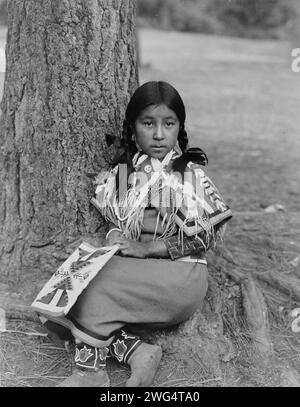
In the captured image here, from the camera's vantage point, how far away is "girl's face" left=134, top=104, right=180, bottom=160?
2.76 m

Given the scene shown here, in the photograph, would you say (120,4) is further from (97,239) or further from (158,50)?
(158,50)

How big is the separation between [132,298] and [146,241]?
33 centimetres

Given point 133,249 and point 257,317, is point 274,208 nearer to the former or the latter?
point 257,317

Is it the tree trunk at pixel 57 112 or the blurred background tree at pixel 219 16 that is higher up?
the blurred background tree at pixel 219 16

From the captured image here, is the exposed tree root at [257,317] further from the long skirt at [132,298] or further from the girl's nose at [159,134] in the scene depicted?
the girl's nose at [159,134]

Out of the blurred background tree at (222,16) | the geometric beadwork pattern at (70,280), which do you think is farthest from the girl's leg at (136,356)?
the blurred background tree at (222,16)

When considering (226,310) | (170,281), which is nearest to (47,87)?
(170,281)

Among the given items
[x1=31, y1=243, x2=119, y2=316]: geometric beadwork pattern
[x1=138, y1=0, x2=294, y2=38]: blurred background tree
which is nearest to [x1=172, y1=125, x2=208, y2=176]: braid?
[x1=31, y1=243, x2=119, y2=316]: geometric beadwork pattern

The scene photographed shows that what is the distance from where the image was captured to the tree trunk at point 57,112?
2836 millimetres

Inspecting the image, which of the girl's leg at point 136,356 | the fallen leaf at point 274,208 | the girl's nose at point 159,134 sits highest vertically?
the girl's nose at point 159,134

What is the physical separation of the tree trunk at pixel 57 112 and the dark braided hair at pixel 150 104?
145 mm

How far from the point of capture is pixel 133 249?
8.99 feet

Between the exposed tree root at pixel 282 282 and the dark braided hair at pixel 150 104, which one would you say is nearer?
the dark braided hair at pixel 150 104

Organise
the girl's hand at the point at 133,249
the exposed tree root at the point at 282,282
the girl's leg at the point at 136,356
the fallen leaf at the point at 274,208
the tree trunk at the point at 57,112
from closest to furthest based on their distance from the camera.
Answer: the girl's leg at the point at 136,356, the girl's hand at the point at 133,249, the tree trunk at the point at 57,112, the exposed tree root at the point at 282,282, the fallen leaf at the point at 274,208
